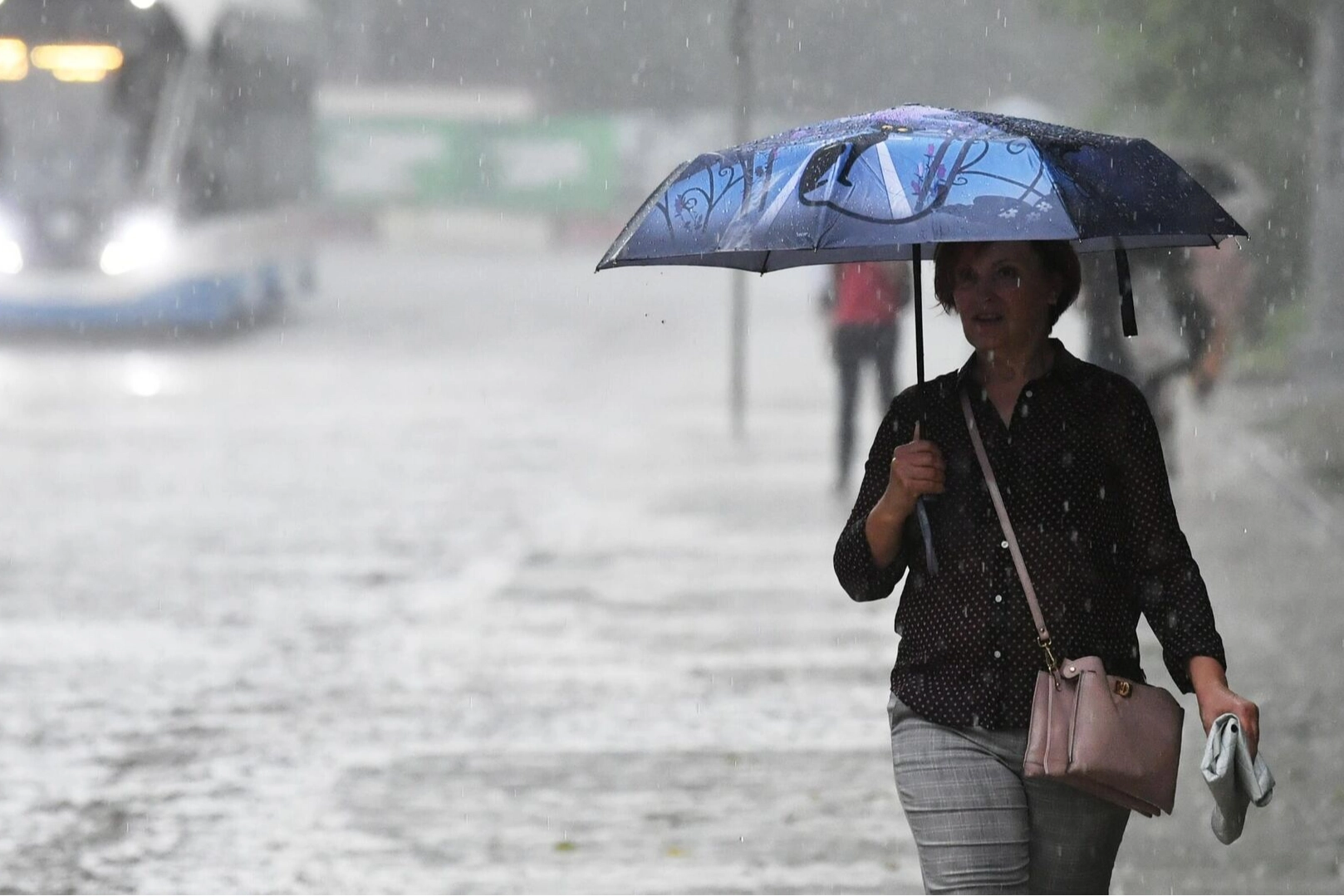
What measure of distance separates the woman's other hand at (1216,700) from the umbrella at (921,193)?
43 centimetres

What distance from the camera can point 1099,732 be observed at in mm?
3281

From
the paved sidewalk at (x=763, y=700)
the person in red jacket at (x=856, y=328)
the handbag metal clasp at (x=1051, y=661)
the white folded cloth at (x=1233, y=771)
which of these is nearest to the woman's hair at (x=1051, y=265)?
the handbag metal clasp at (x=1051, y=661)

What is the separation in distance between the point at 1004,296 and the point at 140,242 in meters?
25.8

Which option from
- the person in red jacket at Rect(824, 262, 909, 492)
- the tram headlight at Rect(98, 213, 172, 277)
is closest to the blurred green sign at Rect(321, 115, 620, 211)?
the tram headlight at Rect(98, 213, 172, 277)

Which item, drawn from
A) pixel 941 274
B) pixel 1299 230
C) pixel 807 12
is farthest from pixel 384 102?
pixel 941 274

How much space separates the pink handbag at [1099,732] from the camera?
10.7 feet

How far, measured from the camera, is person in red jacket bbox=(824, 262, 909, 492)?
13.2 metres

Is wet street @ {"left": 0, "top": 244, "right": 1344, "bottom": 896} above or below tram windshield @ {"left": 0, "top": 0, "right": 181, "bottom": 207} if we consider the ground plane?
below

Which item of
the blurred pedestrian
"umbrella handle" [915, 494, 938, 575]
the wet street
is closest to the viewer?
"umbrella handle" [915, 494, 938, 575]

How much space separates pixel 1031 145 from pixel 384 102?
5423cm

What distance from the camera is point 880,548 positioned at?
3.52 meters

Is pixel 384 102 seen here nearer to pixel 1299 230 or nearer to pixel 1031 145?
pixel 1299 230

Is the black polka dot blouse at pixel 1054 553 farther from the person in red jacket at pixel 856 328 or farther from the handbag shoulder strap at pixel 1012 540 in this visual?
the person in red jacket at pixel 856 328

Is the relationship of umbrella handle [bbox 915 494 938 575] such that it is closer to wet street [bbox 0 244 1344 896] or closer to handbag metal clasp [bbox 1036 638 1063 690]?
handbag metal clasp [bbox 1036 638 1063 690]
